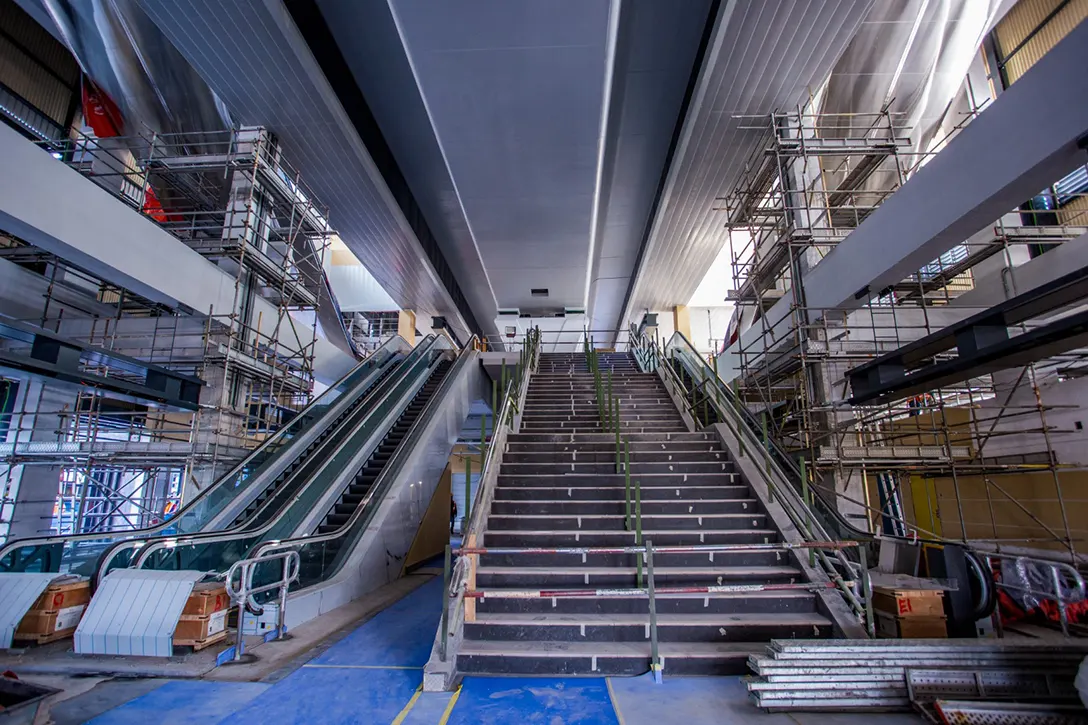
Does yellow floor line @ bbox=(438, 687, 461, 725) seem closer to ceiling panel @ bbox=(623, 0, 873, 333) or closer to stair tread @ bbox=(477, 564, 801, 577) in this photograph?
stair tread @ bbox=(477, 564, 801, 577)

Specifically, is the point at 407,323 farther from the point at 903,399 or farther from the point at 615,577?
the point at 615,577

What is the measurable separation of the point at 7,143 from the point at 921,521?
646 inches

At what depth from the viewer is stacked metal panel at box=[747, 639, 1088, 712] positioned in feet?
11.6

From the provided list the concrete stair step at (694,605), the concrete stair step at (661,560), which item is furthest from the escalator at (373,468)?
the concrete stair step at (694,605)

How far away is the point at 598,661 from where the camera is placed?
412 centimetres

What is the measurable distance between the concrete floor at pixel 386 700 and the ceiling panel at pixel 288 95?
28.3 feet

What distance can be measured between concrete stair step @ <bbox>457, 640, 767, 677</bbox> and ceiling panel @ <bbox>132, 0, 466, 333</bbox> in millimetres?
9120

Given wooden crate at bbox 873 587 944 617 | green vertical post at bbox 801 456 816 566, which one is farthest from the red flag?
wooden crate at bbox 873 587 944 617

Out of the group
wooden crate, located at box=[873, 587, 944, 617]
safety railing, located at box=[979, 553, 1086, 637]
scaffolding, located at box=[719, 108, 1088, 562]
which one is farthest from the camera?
scaffolding, located at box=[719, 108, 1088, 562]

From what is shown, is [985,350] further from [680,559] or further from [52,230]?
[52,230]

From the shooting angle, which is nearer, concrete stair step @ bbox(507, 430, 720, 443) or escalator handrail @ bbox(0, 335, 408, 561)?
escalator handrail @ bbox(0, 335, 408, 561)

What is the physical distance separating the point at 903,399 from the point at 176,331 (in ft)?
39.8

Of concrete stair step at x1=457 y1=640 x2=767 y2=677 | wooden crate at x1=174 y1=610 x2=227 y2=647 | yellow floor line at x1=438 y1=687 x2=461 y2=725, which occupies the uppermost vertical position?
wooden crate at x1=174 y1=610 x2=227 y2=647

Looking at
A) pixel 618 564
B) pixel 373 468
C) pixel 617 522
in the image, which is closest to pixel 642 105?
pixel 373 468
